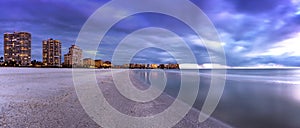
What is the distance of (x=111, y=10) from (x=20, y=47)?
122949 mm

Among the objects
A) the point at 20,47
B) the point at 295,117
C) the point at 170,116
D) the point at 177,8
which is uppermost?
the point at 20,47

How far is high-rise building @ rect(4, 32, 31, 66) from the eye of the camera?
111812 mm

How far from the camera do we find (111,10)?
15.9m

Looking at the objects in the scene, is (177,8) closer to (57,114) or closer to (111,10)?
(111,10)

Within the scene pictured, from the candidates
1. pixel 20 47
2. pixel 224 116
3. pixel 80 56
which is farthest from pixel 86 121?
pixel 80 56

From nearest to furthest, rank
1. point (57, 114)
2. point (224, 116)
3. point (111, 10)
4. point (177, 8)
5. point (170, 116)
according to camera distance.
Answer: point (57, 114)
point (170, 116)
point (224, 116)
point (177, 8)
point (111, 10)

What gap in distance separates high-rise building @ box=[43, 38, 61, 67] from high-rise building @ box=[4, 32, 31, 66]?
20.4 meters

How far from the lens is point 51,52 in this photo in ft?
474

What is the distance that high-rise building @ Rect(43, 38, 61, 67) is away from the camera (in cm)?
13862

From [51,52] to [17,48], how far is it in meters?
29.8

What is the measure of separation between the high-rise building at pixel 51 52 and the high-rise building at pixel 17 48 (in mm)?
20382

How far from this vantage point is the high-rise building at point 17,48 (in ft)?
367

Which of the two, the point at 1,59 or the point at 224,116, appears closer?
the point at 224,116

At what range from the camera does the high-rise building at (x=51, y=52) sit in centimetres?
13862
